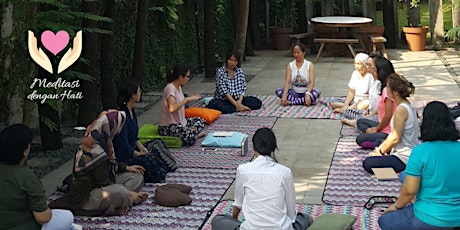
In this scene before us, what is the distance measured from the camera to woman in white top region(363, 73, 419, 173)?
20.4ft

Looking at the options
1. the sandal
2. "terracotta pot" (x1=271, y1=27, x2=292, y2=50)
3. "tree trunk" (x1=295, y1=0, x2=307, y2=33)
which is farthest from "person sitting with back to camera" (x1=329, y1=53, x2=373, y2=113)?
"tree trunk" (x1=295, y1=0, x2=307, y2=33)

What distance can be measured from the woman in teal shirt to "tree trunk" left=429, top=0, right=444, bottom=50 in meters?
12.1

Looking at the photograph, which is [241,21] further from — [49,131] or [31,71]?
[31,71]

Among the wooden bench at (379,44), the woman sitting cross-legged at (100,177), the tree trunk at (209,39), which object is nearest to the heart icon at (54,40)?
the woman sitting cross-legged at (100,177)

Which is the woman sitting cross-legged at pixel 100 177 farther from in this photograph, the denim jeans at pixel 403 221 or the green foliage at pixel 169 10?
the green foliage at pixel 169 10

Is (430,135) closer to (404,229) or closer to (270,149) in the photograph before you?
(404,229)

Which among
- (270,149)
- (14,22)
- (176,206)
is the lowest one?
(176,206)

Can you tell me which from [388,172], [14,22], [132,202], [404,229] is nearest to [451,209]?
[404,229]

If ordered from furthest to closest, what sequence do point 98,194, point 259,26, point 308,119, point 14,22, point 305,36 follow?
point 259,26 < point 305,36 < point 308,119 < point 14,22 < point 98,194

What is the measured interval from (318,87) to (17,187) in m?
7.78

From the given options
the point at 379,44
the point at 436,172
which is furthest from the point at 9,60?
the point at 379,44

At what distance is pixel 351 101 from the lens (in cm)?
941

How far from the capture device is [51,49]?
709 cm

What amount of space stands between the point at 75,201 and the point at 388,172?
2717 mm
